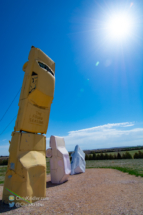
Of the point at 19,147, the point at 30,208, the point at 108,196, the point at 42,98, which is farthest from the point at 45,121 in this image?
the point at 108,196

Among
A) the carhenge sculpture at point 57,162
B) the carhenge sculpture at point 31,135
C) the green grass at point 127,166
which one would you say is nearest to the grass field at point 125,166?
the green grass at point 127,166

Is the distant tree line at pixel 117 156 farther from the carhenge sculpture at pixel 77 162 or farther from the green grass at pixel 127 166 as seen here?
the carhenge sculpture at pixel 77 162

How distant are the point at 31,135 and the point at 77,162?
815 centimetres

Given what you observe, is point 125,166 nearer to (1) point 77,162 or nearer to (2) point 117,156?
(1) point 77,162

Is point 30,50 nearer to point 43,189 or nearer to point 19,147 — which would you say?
point 19,147

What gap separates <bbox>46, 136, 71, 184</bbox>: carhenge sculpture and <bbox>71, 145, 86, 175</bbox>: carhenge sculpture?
127 inches

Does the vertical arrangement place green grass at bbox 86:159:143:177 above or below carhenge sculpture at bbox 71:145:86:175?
below

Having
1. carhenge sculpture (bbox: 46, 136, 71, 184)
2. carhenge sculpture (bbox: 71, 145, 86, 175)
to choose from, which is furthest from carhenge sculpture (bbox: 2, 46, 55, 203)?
carhenge sculpture (bbox: 71, 145, 86, 175)

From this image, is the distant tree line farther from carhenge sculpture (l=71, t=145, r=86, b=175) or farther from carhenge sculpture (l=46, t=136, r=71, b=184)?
carhenge sculpture (l=46, t=136, r=71, b=184)

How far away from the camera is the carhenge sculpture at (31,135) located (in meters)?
4.23

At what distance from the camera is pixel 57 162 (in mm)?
8297

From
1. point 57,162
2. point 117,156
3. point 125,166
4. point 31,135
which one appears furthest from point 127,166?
point 31,135

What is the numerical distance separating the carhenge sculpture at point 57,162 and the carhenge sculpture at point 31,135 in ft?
10.6

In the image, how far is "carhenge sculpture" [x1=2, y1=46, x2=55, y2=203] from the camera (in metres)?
4.23
